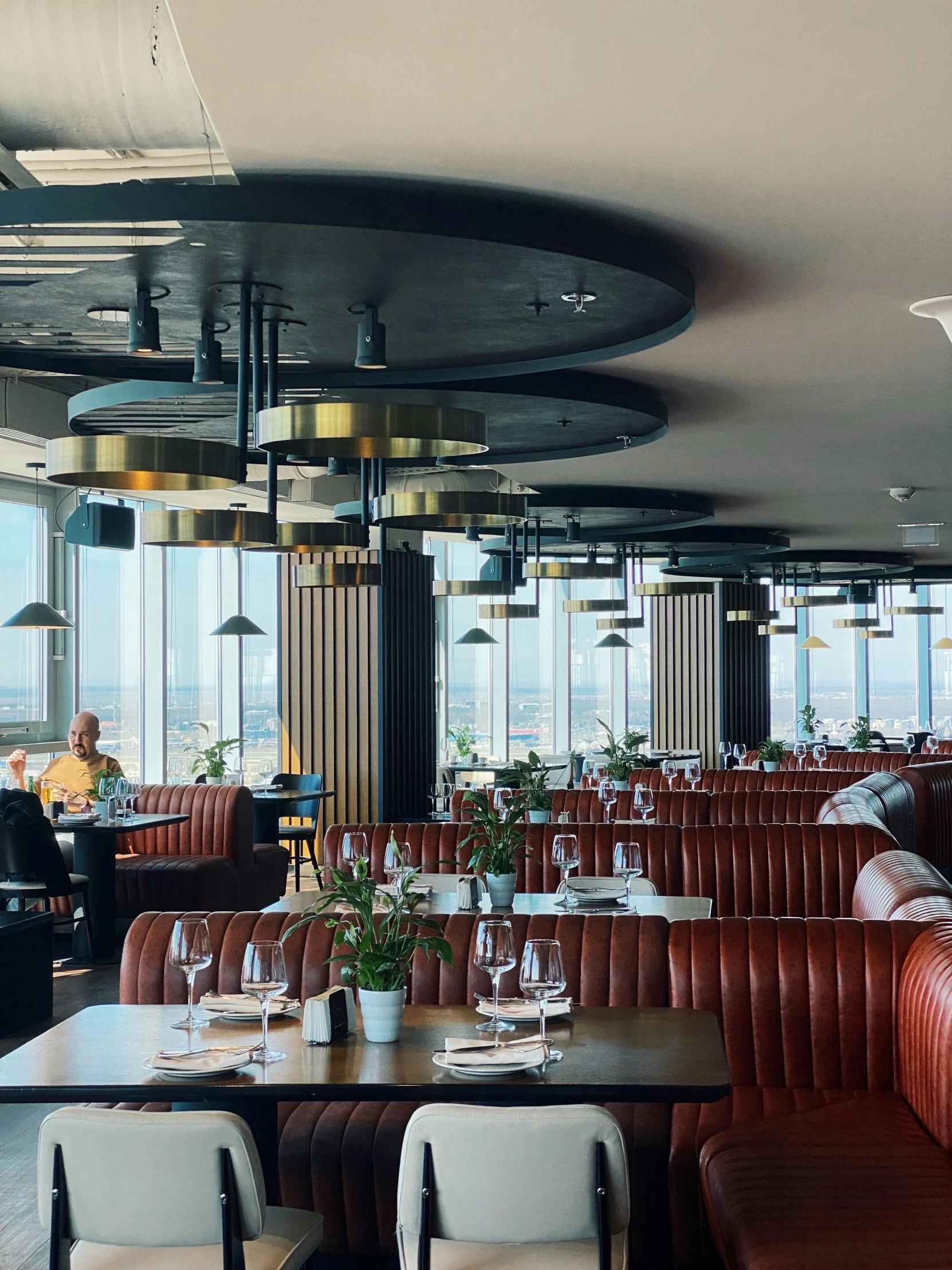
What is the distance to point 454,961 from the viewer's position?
4.50 meters

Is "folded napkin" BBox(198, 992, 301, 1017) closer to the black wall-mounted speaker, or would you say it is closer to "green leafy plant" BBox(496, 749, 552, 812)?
"green leafy plant" BBox(496, 749, 552, 812)

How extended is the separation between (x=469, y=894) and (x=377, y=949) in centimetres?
188

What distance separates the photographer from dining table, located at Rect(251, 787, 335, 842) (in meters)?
11.7

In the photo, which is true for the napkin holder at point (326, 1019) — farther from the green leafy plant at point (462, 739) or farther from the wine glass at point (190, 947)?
the green leafy plant at point (462, 739)

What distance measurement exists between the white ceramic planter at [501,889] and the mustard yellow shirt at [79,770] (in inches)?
199

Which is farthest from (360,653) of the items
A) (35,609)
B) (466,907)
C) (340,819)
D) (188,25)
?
(188,25)

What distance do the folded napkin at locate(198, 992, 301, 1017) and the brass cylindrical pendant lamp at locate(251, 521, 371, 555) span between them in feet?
8.22

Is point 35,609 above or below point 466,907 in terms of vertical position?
above

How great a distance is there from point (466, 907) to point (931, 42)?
357 centimetres

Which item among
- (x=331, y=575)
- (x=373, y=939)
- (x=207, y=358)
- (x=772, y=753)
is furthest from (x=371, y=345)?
(x=772, y=753)

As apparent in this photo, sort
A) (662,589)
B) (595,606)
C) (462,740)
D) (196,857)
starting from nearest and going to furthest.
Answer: (196,857)
(595,606)
(662,589)
(462,740)

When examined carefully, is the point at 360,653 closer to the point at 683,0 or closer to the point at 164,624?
the point at 164,624

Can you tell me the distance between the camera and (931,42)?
3.09 metres

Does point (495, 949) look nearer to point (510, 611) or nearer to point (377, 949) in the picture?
point (377, 949)
